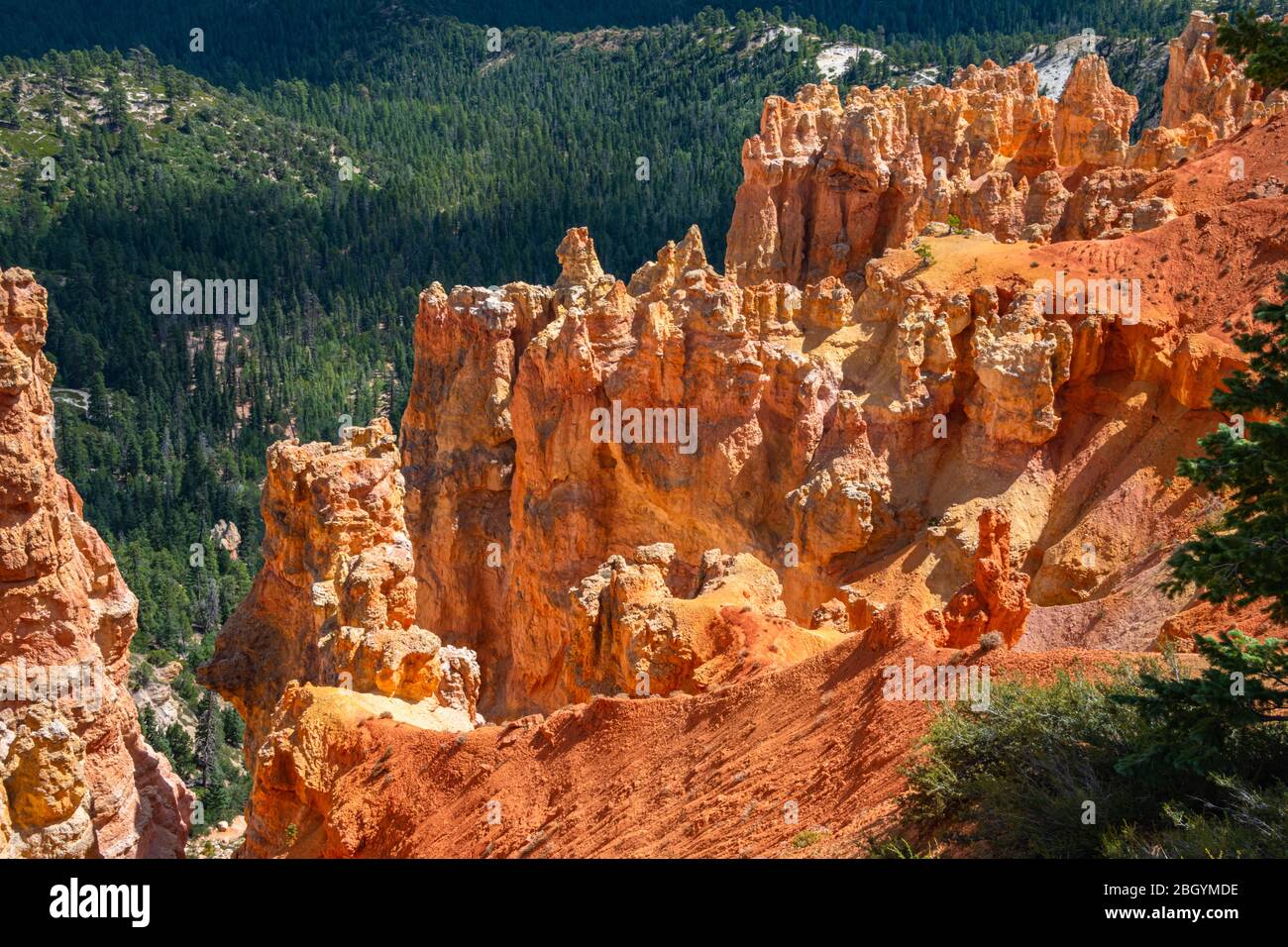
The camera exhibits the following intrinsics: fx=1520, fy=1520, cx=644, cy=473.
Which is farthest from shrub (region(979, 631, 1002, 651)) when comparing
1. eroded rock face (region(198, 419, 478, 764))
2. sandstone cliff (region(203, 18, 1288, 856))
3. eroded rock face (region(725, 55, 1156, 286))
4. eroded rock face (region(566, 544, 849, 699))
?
eroded rock face (region(725, 55, 1156, 286))

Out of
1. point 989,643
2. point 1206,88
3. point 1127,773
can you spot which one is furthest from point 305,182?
point 1127,773

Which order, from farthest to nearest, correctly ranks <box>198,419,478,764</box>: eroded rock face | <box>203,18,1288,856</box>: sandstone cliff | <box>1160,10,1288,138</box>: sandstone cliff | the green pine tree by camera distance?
<box>1160,10,1288,138</box>: sandstone cliff
<box>198,419,478,764</box>: eroded rock face
<box>203,18,1288,856</box>: sandstone cliff
the green pine tree

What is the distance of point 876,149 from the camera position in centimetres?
4969

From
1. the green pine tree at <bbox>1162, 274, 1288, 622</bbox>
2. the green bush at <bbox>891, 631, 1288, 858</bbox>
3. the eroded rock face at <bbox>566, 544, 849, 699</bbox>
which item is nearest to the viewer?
the green bush at <bbox>891, 631, 1288, 858</bbox>

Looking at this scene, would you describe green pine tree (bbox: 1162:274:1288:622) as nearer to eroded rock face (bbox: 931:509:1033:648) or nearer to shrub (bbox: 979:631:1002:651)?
shrub (bbox: 979:631:1002:651)

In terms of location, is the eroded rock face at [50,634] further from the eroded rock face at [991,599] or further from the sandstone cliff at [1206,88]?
the sandstone cliff at [1206,88]

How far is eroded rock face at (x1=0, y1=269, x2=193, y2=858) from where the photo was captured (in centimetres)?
1722

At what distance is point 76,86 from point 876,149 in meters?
111

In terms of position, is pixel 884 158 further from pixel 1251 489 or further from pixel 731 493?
pixel 1251 489

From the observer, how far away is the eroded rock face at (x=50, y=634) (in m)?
17.2

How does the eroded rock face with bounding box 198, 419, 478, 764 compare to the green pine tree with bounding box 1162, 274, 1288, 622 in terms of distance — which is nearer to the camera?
the green pine tree with bounding box 1162, 274, 1288, 622

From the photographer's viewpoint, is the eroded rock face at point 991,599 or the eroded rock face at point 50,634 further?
the eroded rock face at point 991,599

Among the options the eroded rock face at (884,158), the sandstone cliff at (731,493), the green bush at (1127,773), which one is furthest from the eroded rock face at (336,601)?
the eroded rock face at (884,158)

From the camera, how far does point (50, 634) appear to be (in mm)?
20719
